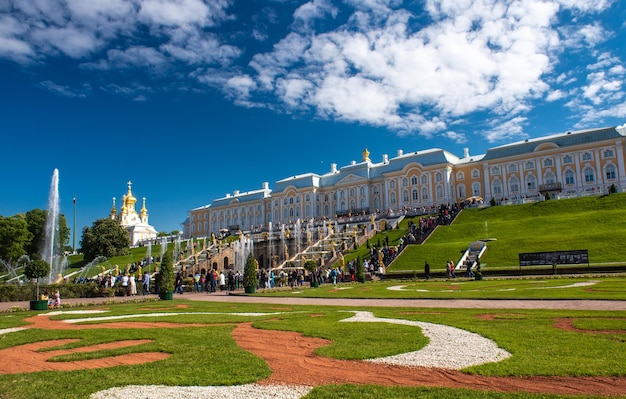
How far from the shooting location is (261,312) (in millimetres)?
13789

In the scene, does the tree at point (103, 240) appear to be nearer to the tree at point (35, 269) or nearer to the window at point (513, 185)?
the tree at point (35, 269)

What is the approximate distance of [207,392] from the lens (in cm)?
525

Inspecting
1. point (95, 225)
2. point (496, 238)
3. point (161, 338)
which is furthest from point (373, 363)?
point (95, 225)

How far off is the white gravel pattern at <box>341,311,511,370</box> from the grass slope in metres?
21.2

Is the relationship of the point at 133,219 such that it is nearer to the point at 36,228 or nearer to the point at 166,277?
the point at 36,228

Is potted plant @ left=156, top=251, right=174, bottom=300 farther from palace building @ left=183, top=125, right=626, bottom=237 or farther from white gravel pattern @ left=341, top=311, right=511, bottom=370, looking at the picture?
palace building @ left=183, top=125, right=626, bottom=237

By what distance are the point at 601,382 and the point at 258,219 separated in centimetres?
8885

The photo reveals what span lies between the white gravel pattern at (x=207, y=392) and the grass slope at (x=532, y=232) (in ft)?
82.5

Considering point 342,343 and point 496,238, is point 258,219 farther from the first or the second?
point 342,343

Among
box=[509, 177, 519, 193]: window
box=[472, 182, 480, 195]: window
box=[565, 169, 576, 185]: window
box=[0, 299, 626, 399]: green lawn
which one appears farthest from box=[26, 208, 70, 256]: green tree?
box=[565, 169, 576, 185]: window

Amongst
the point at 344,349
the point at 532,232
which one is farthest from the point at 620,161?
the point at 344,349

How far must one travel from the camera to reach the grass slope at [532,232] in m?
28.5

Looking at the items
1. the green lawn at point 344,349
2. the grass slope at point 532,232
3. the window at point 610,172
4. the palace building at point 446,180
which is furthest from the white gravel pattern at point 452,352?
the window at point 610,172

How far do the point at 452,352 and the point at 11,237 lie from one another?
195 ft
